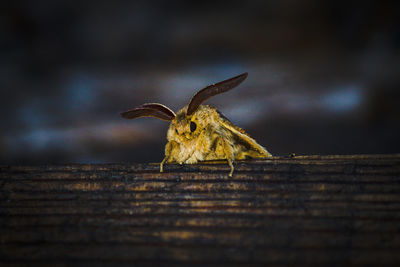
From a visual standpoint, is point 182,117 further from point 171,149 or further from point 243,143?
point 243,143

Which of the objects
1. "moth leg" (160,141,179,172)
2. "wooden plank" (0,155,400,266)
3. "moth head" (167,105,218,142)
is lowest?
"wooden plank" (0,155,400,266)

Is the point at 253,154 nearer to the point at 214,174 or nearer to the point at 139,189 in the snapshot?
the point at 214,174

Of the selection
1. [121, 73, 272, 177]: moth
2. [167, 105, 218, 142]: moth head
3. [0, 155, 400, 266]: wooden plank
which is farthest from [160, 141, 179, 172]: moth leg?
[0, 155, 400, 266]: wooden plank

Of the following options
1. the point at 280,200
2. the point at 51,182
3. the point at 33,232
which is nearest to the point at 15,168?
the point at 51,182

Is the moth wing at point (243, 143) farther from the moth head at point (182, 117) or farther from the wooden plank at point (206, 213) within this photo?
the wooden plank at point (206, 213)

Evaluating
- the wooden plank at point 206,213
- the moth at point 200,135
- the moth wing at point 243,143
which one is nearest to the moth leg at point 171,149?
the moth at point 200,135

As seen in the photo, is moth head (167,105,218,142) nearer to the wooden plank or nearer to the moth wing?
the moth wing

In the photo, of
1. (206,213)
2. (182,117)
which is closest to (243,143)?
(182,117)
